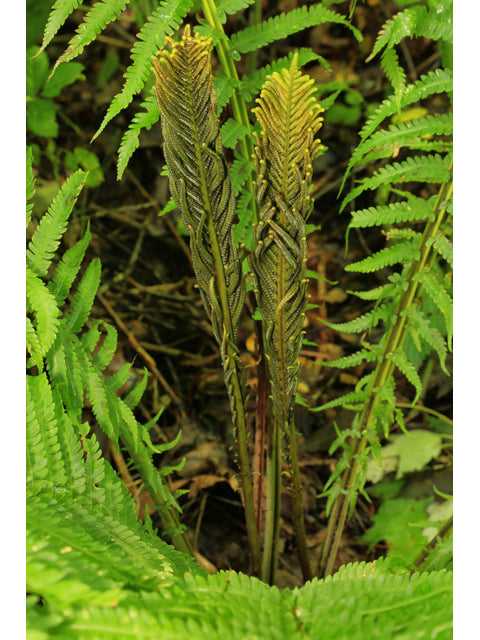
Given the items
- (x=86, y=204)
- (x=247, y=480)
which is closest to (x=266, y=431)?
(x=247, y=480)

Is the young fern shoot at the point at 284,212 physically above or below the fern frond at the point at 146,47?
below

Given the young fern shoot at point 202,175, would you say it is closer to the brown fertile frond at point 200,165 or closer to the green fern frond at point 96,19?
the brown fertile frond at point 200,165

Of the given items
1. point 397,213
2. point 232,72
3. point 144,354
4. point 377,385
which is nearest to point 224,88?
point 232,72

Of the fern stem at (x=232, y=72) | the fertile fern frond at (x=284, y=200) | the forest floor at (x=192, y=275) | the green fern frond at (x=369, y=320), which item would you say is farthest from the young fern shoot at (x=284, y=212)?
the forest floor at (x=192, y=275)

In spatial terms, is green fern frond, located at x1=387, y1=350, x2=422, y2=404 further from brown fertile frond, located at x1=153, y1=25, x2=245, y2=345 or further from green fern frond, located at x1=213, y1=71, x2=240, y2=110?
green fern frond, located at x1=213, y1=71, x2=240, y2=110

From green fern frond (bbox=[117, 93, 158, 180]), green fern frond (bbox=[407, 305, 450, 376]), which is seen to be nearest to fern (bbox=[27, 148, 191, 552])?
green fern frond (bbox=[117, 93, 158, 180])

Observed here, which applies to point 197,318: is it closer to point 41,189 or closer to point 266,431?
point 266,431
